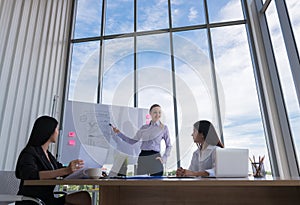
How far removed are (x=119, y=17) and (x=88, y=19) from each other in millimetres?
605

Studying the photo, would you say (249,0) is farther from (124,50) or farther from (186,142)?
(186,142)

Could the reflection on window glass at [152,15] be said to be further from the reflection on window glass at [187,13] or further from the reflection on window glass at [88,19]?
the reflection on window glass at [88,19]

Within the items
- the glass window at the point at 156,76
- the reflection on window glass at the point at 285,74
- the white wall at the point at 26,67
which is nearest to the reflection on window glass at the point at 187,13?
the glass window at the point at 156,76

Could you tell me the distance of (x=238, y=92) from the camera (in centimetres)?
314

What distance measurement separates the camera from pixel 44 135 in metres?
1.50

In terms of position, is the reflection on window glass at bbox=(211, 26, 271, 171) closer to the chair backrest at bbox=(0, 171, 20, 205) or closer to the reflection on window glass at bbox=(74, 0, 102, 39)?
the reflection on window glass at bbox=(74, 0, 102, 39)

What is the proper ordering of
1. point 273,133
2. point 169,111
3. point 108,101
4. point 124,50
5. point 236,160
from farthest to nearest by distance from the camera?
point 124,50, point 108,101, point 169,111, point 273,133, point 236,160

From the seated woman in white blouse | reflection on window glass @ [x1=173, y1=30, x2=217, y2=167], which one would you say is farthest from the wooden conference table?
reflection on window glass @ [x1=173, y1=30, x2=217, y2=167]

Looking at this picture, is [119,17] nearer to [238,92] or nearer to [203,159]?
[238,92]

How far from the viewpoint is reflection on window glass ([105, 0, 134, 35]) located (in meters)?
3.84

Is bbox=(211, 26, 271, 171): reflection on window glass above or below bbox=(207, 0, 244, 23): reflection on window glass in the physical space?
below

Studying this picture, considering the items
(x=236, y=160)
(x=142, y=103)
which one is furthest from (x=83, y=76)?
(x=236, y=160)

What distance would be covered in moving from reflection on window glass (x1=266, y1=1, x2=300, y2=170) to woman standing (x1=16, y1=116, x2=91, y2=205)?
7.86ft

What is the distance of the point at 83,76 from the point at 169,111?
4.37 feet
